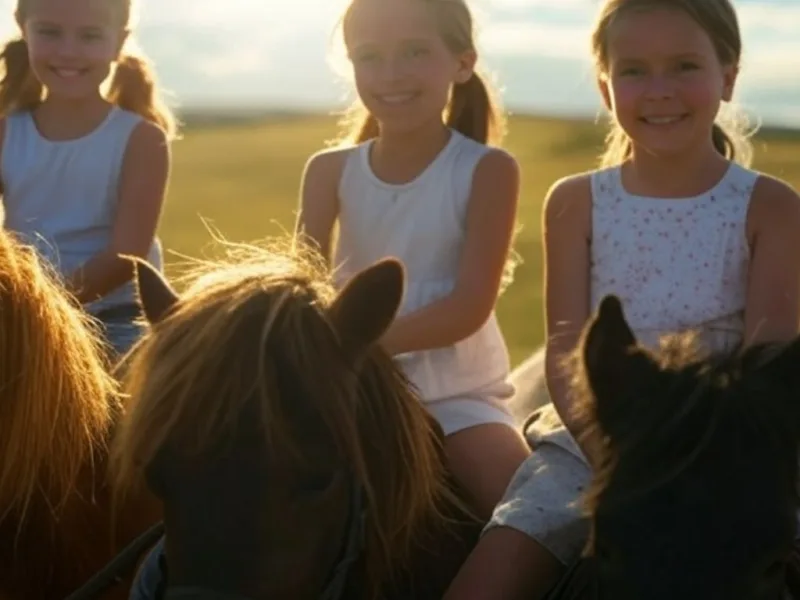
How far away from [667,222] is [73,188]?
2139mm

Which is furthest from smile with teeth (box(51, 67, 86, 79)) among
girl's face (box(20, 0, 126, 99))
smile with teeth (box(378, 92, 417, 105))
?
smile with teeth (box(378, 92, 417, 105))

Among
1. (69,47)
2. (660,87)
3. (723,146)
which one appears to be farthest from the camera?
(69,47)

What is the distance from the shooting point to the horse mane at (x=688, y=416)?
2238 mm

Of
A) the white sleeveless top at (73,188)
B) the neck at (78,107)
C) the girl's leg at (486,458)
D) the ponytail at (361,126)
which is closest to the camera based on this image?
the girl's leg at (486,458)

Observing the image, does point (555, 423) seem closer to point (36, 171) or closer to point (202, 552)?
point (202, 552)

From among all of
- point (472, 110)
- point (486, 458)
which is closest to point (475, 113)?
point (472, 110)

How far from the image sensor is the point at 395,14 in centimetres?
356

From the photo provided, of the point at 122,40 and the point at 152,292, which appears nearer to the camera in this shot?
the point at 152,292

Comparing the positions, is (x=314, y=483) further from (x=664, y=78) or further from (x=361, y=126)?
(x=361, y=126)

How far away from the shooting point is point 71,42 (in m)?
4.19

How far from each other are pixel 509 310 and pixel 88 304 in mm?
12943

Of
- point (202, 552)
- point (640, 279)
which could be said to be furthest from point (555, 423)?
point (202, 552)

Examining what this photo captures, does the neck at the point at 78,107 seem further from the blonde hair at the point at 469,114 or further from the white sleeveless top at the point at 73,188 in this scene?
the blonde hair at the point at 469,114

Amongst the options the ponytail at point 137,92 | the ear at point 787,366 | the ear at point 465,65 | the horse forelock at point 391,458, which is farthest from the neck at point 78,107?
the ear at point 787,366
